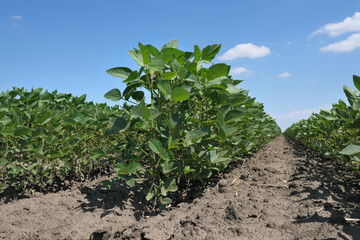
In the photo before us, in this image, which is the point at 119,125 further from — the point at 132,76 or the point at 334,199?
the point at 334,199

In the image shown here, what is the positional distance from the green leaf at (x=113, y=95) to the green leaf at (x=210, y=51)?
71cm

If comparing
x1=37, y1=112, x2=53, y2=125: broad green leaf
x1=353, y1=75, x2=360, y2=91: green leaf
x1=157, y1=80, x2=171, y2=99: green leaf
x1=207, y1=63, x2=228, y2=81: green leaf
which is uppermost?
x1=37, y1=112, x2=53, y2=125: broad green leaf

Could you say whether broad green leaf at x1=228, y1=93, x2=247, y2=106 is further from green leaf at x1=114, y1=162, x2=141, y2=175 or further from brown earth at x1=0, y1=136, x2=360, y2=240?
green leaf at x1=114, y1=162, x2=141, y2=175

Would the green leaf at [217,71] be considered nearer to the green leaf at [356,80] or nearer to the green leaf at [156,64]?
the green leaf at [156,64]

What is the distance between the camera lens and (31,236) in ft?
6.15

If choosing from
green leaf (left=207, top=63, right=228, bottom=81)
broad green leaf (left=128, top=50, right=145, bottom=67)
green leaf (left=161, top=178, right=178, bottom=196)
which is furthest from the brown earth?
broad green leaf (left=128, top=50, right=145, bottom=67)

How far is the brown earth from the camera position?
177cm

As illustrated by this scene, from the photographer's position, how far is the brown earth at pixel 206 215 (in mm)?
1767

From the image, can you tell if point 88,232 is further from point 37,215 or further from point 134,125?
point 134,125

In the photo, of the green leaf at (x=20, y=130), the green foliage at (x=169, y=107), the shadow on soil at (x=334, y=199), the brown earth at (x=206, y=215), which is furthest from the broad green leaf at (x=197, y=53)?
the green leaf at (x=20, y=130)

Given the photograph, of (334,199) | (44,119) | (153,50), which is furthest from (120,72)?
(334,199)

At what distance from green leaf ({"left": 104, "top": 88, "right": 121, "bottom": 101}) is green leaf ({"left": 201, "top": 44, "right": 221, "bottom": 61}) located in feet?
2.32

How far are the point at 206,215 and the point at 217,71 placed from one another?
1.05 meters

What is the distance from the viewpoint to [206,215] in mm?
1981
